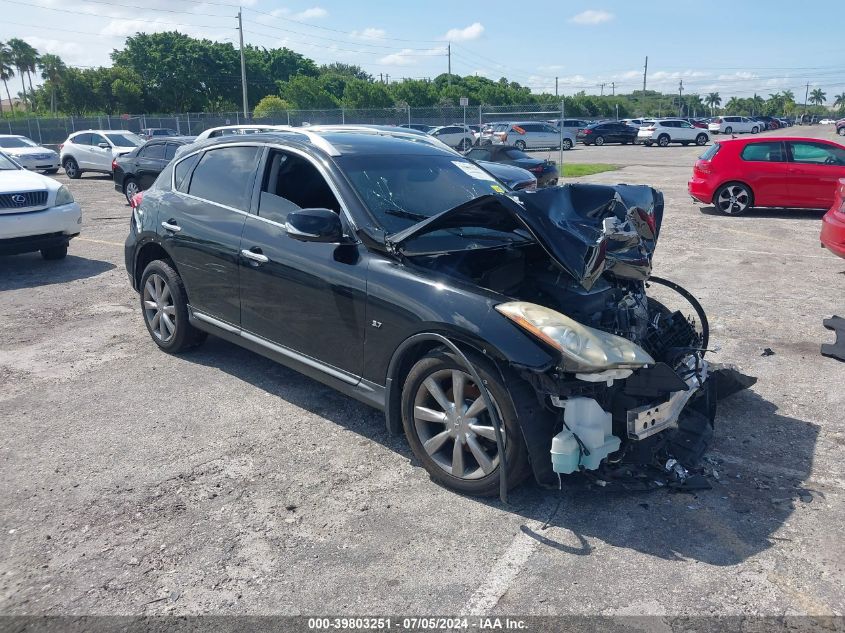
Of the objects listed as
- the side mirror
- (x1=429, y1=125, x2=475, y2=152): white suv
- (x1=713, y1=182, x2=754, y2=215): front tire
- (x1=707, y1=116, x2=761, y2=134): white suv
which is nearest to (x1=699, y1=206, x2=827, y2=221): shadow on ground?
(x1=713, y1=182, x2=754, y2=215): front tire

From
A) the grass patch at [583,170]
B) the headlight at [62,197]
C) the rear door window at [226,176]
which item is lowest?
the grass patch at [583,170]

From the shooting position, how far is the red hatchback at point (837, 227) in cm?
788

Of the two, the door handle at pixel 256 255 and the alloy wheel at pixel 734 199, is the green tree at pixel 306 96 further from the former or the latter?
the door handle at pixel 256 255

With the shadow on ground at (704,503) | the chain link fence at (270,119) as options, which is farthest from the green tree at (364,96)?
the shadow on ground at (704,503)

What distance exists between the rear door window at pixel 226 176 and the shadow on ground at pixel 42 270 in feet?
14.5

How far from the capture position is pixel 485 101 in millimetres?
63031

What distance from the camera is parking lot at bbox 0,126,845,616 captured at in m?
3.05

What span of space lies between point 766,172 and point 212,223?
12.1 meters

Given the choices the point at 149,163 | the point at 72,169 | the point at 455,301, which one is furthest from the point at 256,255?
the point at 72,169

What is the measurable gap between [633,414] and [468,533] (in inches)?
39.8

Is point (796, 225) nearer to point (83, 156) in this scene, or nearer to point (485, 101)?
point (83, 156)

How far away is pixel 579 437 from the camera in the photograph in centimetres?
346

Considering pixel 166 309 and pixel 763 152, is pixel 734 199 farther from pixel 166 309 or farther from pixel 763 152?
pixel 166 309

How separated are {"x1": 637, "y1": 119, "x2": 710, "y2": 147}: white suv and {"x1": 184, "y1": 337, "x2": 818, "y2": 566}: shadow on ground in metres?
46.1
